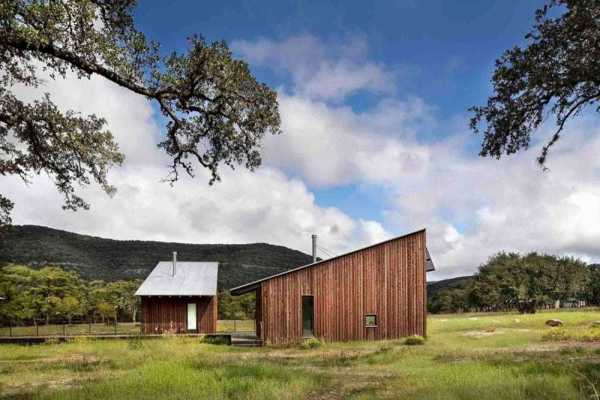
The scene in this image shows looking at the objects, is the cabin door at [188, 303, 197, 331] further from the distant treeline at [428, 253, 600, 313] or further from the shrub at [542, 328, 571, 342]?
the distant treeline at [428, 253, 600, 313]

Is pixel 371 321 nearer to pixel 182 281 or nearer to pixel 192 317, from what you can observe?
pixel 192 317

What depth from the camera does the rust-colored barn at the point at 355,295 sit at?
28031mm

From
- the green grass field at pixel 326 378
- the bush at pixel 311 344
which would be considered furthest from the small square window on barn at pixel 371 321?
the green grass field at pixel 326 378

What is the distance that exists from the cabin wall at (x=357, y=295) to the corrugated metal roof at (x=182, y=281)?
32.2ft

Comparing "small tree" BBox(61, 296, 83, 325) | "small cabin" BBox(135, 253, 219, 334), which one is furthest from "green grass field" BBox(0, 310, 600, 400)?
"small tree" BBox(61, 296, 83, 325)

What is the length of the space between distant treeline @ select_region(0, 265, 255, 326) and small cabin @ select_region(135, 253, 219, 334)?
438 inches

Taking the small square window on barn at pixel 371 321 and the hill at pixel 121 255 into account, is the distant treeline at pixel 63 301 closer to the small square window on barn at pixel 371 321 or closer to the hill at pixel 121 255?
the hill at pixel 121 255

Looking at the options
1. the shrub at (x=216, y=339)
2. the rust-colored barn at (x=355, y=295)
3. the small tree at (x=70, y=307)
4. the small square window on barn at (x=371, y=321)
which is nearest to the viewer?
the rust-colored barn at (x=355, y=295)

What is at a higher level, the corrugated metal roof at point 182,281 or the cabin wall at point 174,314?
the corrugated metal roof at point 182,281

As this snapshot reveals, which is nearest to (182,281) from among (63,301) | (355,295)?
(355,295)

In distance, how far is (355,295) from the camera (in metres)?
28.5

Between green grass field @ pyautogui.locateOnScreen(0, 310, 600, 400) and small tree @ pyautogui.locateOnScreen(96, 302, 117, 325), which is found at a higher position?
green grass field @ pyautogui.locateOnScreen(0, 310, 600, 400)

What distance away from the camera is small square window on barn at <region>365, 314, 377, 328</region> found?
93.2 ft

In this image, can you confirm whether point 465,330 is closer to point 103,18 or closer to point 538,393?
point 538,393
